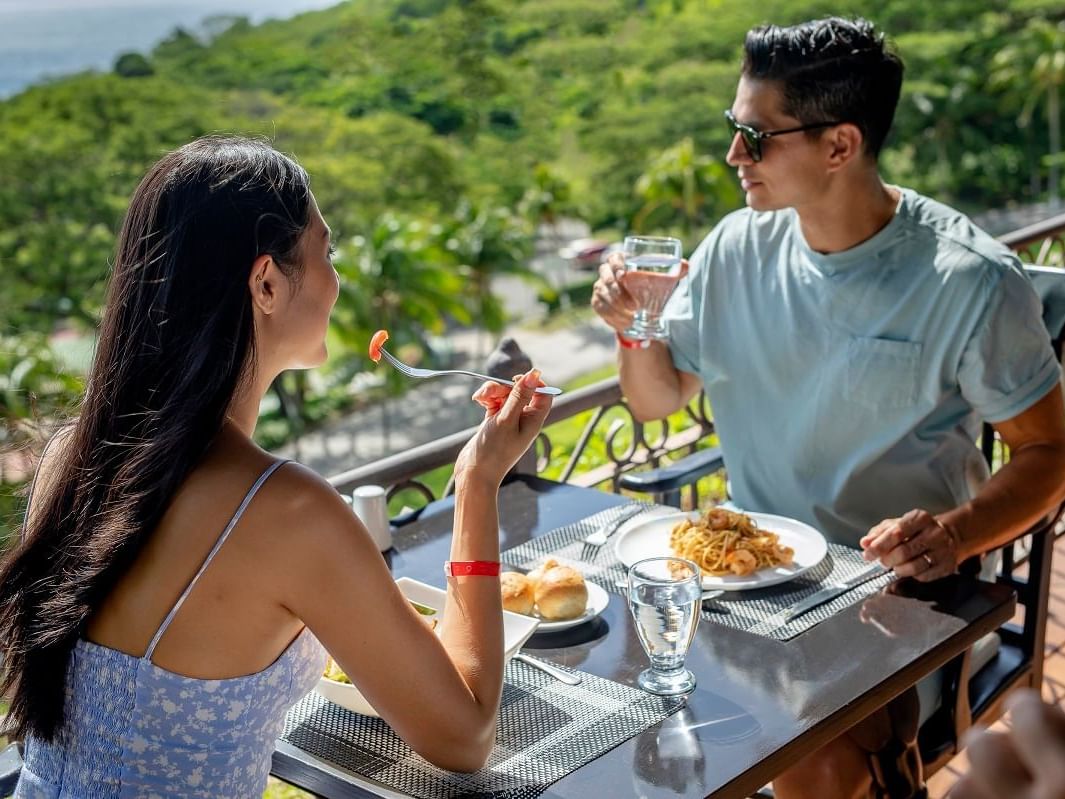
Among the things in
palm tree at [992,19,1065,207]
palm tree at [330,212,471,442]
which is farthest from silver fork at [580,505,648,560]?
palm tree at [992,19,1065,207]

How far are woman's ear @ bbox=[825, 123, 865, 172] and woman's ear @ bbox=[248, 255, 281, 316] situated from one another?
4.29 feet

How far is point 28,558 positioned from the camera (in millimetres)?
1409

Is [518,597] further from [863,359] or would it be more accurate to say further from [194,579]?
[863,359]

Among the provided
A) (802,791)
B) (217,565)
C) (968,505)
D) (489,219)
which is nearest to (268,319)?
(217,565)

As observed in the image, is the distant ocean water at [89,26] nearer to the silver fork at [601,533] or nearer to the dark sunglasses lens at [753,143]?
the dark sunglasses lens at [753,143]

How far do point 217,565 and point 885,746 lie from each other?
3.44 ft

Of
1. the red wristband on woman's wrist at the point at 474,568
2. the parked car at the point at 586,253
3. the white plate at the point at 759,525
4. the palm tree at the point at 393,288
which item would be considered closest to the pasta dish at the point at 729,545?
the white plate at the point at 759,525

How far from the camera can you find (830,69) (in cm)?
230

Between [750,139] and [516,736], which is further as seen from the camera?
[750,139]

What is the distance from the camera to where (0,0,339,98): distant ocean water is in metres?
29.8

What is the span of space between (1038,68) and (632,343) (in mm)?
32340

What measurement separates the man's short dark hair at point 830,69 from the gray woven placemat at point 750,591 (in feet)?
2.83

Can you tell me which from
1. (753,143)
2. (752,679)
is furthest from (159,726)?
(753,143)

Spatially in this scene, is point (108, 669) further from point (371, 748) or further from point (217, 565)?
point (371, 748)
